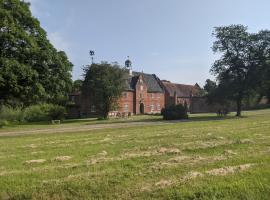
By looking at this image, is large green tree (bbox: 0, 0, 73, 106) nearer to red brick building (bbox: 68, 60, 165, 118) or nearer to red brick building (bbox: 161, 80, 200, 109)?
red brick building (bbox: 68, 60, 165, 118)

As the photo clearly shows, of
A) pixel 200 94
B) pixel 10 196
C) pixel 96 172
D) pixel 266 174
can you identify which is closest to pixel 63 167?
pixel 96 172

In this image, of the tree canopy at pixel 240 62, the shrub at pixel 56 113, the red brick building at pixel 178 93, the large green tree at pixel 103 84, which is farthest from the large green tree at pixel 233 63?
the red brick building at pixel 178 93

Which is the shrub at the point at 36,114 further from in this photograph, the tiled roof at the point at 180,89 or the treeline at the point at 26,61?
the tiled roof at the point at 180,89

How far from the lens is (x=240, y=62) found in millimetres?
58812

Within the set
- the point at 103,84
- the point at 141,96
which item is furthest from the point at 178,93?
the point at 103,84

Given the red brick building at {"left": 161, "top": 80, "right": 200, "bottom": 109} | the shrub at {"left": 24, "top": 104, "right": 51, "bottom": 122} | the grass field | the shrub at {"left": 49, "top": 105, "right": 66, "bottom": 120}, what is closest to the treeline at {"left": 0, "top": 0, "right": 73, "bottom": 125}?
the shrub at {"left": 24, "top": 104, "right": 51, "bottom": 122}

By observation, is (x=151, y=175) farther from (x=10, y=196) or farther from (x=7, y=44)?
(x=7, y=44)

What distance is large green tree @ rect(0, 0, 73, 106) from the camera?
3367 centimetres

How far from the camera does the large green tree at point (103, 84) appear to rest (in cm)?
6334

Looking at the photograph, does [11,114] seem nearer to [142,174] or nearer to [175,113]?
[175,113]

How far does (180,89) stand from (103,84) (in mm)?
45754

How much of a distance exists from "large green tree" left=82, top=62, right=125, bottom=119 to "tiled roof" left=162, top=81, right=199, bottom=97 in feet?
117

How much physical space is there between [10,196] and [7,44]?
29.5m

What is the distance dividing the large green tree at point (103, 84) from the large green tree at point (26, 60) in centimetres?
2288
